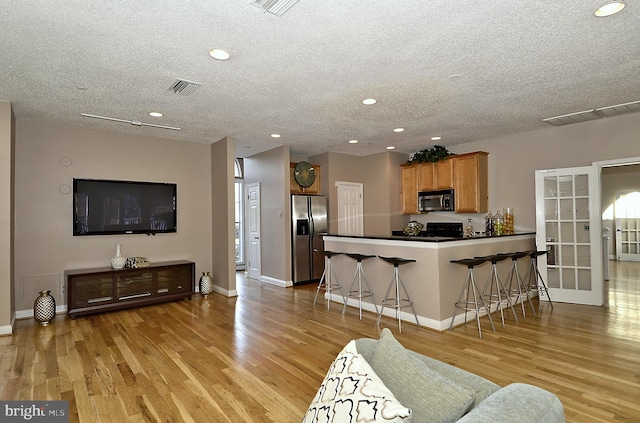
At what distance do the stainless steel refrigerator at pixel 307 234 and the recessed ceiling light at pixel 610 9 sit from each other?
198 inches

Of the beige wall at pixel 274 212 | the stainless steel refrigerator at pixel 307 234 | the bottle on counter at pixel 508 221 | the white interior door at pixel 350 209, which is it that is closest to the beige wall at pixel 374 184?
the white interior door at pixel 350 209

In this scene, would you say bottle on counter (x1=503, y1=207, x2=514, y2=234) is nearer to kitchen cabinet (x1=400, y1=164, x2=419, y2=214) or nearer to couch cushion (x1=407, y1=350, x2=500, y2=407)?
kitchen cabinet (x1=400, y1=164, x2=419, y2=214)

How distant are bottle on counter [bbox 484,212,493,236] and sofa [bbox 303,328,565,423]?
16.9ft

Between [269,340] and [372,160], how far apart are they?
16.1 ft

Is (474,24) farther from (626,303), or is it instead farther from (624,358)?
(626,303)

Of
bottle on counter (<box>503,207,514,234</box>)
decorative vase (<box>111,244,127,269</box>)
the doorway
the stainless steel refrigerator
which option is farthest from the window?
the doorway

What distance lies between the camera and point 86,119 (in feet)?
15.3

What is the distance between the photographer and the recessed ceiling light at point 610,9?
225cm

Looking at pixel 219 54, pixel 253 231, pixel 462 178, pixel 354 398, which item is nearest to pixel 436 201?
pixel 462 178

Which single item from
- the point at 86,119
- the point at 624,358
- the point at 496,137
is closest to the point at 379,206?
the point at 496,137

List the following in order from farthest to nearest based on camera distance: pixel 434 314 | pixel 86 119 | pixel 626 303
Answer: pixel 626 303, pixel 86 119, pixel 434 314

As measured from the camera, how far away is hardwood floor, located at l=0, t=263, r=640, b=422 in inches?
96.0

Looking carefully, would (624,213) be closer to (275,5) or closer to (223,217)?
(223,217)

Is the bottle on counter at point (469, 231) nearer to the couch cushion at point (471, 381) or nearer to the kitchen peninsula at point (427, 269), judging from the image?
the kitchen peninsula at point (427, 269)
